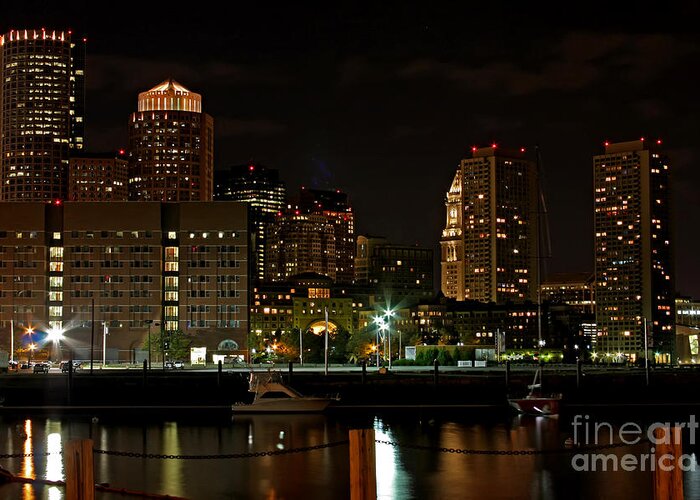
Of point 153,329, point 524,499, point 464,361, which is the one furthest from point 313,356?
point 524,499

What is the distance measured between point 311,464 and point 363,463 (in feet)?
91.7

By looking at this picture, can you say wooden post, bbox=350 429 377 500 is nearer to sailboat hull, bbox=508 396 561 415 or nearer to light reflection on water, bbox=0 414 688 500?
light reflection on water, bbox=0 414 688 500

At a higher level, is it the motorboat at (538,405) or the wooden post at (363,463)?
the wooden post at (363,463)

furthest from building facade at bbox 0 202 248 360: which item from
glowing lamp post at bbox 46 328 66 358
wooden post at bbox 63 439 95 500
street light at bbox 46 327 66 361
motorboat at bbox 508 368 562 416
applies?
wooden post at bbox 63 439 95 500

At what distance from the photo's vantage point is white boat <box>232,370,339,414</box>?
7706 cm

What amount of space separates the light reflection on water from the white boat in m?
3.54

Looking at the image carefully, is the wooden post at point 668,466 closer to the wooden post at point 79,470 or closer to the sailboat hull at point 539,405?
the wooden post at point 79,470

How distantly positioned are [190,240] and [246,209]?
972cm

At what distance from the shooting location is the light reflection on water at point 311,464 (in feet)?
141

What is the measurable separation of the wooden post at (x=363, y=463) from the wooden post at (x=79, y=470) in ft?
18.2

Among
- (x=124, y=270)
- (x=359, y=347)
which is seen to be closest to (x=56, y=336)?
(x=124, y=270)

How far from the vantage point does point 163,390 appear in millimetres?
87500

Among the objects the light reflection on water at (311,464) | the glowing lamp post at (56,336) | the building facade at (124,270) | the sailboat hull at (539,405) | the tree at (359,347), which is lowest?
the light reflection on water at (311,464)

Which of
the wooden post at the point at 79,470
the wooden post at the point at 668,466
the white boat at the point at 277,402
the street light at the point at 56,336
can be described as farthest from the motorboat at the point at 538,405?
the street light at the point at 56,336
